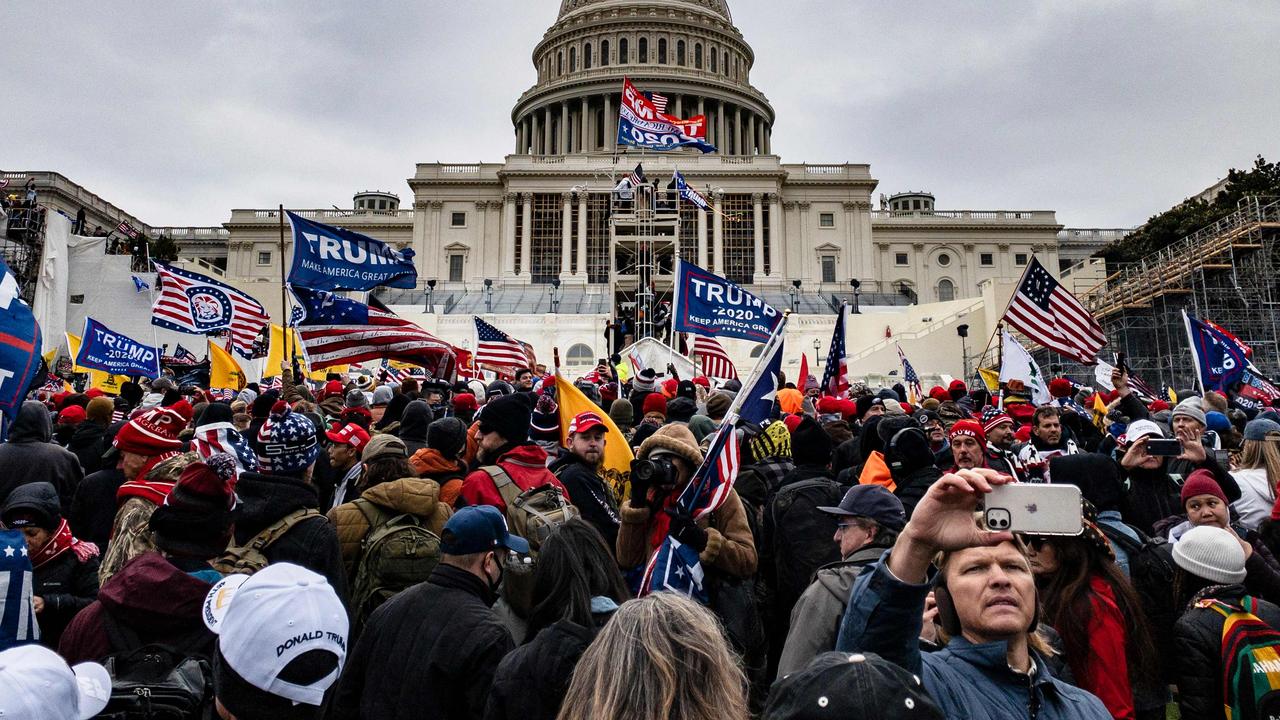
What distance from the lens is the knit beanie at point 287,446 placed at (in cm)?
392

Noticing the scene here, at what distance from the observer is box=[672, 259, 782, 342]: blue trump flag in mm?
12891

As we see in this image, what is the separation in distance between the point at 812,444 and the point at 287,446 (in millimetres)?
2967

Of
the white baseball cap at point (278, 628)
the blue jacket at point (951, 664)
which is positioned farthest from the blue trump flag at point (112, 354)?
the blue jacket at point (951, 664)

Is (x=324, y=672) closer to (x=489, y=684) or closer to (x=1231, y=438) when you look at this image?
(x=489, y=684)

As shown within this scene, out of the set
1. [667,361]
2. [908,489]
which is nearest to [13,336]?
[908,489]

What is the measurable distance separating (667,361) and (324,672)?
587 inches

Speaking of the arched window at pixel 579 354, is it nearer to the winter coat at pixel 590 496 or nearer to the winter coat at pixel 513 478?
the winter coat at pixel 590 496

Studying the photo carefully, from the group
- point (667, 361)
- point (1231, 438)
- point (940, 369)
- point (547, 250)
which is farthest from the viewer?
point (547, 250)

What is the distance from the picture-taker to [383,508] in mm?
4082

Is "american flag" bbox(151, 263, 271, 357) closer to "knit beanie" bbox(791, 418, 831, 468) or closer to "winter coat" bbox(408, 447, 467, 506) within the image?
"winter coat" bbox(408, 447, 467, 506)

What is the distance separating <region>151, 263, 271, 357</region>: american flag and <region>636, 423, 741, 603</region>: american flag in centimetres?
1237

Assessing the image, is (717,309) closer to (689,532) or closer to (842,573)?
(689,532)

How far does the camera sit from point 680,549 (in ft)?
12.1

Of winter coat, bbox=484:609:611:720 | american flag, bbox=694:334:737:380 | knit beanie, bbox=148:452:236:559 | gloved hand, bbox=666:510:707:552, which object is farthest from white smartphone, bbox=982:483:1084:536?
american flag, bbox=694:334:737:380
